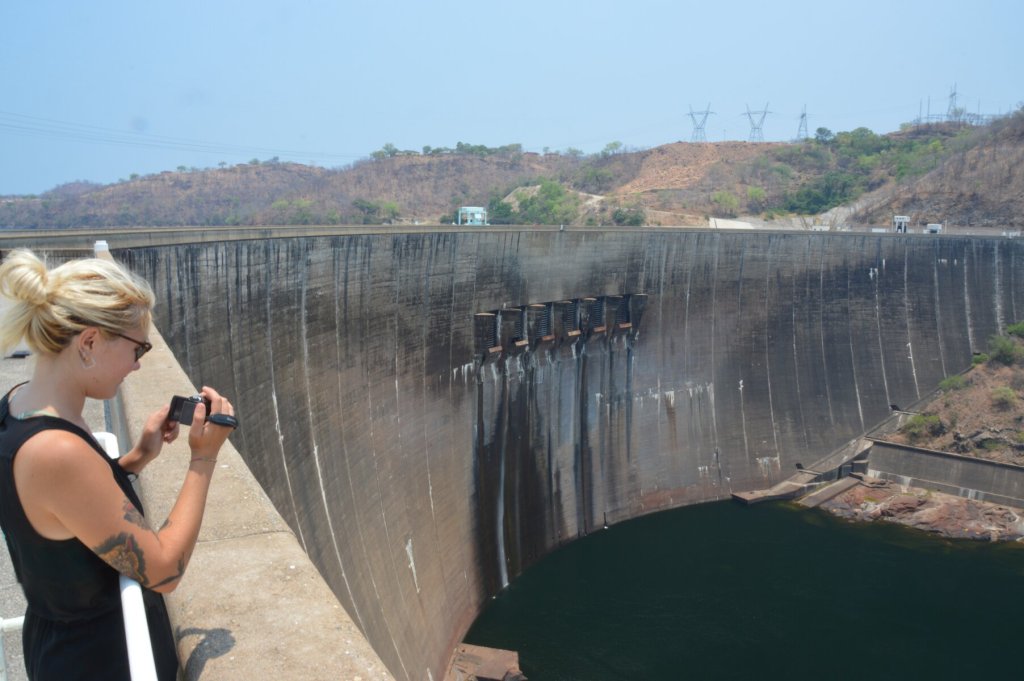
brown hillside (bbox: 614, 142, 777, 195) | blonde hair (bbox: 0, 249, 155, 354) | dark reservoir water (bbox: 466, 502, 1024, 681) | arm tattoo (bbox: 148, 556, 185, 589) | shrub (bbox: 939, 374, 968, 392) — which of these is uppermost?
brown hillside (bbox: 614, 142, 777, 195)

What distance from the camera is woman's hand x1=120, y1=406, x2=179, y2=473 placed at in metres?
2.51

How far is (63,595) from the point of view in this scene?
2.03 metres

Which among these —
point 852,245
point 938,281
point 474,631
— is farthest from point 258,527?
point 938,281

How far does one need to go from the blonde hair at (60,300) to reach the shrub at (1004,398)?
30302mm

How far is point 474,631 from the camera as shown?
57.4ft

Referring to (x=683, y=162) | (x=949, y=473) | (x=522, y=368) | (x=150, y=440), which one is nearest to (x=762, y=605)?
(x=522, y=368)

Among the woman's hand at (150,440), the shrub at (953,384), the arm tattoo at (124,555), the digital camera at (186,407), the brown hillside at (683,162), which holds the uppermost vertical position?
the brown hillside at (683,162)

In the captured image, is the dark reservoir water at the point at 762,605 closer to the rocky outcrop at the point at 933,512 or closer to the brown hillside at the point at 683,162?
the rocky outcrop at the point at 933,512

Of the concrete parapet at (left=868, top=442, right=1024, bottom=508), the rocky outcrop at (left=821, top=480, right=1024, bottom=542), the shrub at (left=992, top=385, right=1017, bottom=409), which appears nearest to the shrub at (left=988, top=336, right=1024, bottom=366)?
the shrub at (left=992, top=385, right=1017, bottom=409)

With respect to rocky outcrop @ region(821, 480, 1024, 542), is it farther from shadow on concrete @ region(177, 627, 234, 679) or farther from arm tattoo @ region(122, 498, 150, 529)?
arm tattoo @ region(122, 498, 150, 529)

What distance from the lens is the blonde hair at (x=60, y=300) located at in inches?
79.7

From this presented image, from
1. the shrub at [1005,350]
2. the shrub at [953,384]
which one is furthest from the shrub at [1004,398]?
the shrub at [1005,350]

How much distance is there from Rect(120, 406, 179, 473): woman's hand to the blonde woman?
12.6 inches

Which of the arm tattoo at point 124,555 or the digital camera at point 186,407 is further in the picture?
the digital camera at point 186,407
